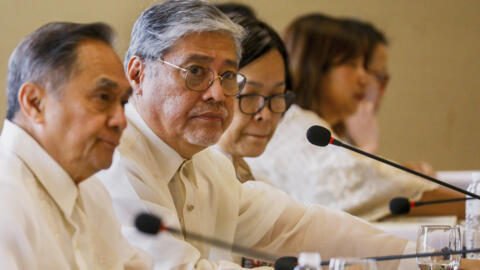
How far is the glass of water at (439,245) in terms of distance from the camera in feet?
4.81

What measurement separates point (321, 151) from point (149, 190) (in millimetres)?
1533

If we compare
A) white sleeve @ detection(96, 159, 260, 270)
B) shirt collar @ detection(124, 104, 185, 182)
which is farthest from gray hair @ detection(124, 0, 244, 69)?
white sleeve @ detection(96, 159, 260, 270)

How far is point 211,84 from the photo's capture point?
159 cm

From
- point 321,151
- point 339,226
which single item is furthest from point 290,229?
point 321,151

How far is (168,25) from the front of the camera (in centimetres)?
156

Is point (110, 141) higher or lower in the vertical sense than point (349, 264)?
higher

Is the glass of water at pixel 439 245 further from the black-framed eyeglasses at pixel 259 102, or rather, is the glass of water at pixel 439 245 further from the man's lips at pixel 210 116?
the black-framed eyeglasses at pixel 259 102

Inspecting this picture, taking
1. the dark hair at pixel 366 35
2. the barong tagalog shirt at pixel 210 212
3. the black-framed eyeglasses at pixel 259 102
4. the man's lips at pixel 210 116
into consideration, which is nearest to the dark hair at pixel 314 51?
the dark hair at pixel 366 35

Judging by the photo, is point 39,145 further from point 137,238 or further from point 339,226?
point 339,226

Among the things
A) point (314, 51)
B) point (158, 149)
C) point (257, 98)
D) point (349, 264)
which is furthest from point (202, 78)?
point (314, 51)

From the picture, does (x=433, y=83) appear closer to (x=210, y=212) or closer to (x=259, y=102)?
(x=259, y=102)

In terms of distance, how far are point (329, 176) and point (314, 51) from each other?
605 millimetres

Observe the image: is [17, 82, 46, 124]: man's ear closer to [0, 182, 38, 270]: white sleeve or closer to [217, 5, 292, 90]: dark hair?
[0, 182, 38, 270]: white sleeve

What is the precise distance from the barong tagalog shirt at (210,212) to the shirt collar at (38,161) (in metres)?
0.19
